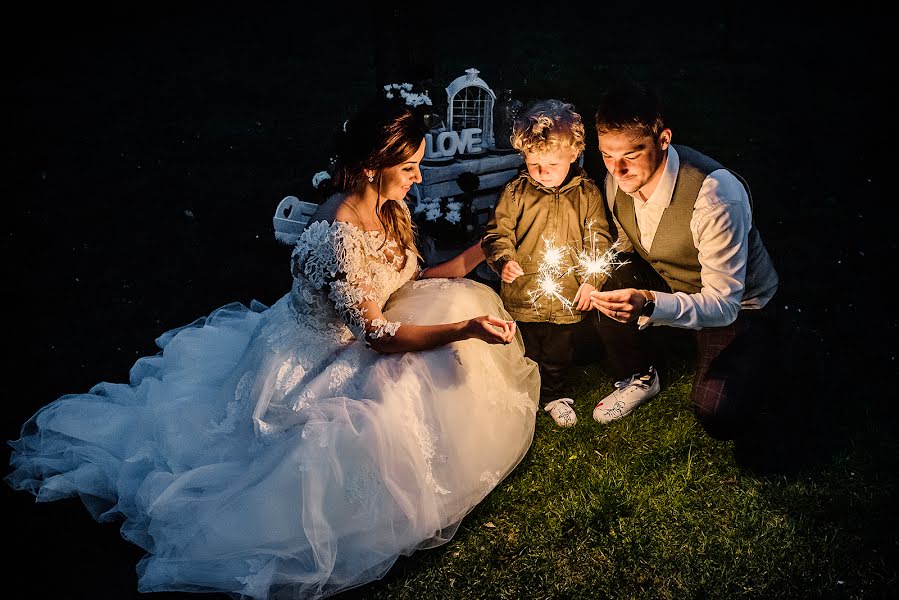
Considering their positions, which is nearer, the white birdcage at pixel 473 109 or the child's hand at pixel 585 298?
the child's hand at pixel 585 298

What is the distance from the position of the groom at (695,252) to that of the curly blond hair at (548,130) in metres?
0.23

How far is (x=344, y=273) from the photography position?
3.79m

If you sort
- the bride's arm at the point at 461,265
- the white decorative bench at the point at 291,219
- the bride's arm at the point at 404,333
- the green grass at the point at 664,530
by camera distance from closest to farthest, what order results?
the green grass at the point at 664,530
the bride's arm at the point at 404,333
the bride's arm at the point at 461,265
the white decorative bench at the point at 291,219

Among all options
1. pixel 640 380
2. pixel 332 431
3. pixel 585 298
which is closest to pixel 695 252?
pixel 585 298

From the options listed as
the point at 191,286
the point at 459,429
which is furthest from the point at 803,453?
the point at 191,286

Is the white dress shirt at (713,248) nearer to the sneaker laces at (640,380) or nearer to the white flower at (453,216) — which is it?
Result: the sneaker laces at (640,380)

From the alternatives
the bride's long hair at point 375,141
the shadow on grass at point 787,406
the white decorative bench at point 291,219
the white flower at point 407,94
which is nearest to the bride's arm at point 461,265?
the bride's long hair at point 375,141

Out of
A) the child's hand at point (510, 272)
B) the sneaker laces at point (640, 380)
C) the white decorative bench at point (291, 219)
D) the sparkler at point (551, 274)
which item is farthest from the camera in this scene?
the white decorative bench at point (291, 219)

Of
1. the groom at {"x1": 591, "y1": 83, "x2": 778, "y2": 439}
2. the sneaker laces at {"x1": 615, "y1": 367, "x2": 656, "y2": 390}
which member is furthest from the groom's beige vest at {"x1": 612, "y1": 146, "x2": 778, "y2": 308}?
the sneaker laces at {"x1": 615, "y1": 367, "x2": 656, "y2": 390}

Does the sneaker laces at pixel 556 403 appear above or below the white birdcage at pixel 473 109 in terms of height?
below

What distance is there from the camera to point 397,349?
151 inches

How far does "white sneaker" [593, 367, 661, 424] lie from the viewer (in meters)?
4.68

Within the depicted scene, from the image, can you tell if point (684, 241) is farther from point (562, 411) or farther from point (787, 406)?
point (787, 406)

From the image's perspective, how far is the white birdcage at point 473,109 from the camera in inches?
227
